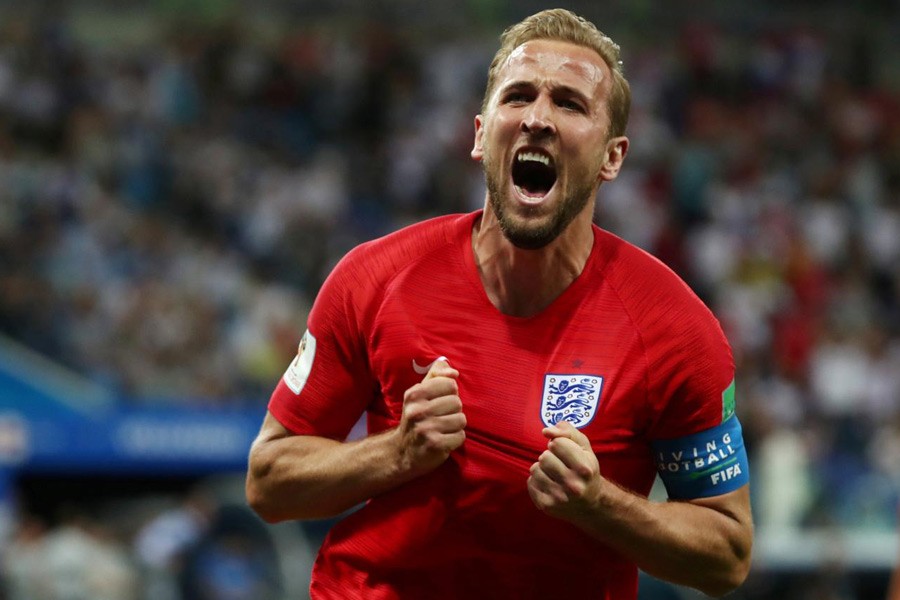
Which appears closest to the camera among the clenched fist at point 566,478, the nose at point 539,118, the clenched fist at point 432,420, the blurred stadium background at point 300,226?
the clenched fist at point 566,478

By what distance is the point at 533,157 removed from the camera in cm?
367

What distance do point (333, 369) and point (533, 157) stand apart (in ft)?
2.37

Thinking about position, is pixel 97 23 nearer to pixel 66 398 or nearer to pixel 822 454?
pixel 66 398

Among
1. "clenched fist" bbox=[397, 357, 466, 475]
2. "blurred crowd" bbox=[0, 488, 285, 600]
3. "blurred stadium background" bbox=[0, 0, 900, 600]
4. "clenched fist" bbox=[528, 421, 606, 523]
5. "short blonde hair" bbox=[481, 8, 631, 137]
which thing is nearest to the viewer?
"clenched fist" bbox=[528, 421, 606, 523]

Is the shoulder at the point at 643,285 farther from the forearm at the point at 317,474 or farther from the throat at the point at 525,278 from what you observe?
the forearm at the point at 317,474

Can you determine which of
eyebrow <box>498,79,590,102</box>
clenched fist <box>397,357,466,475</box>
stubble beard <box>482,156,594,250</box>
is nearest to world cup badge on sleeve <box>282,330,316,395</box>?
clenched fist <box>397,357,466,475</box>

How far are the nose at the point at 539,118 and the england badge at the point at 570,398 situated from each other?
1.98ft

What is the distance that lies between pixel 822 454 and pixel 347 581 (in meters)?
8.96

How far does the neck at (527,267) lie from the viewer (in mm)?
3707

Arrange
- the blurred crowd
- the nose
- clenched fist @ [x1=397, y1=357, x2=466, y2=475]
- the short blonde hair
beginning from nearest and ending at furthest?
clenched fist @ [x1=397, y1=357, x2=466, y2=475], the nose, the short blonde hair, the blurred crowd

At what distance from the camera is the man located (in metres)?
3.49

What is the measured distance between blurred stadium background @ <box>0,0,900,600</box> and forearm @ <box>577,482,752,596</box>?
713 centimetres

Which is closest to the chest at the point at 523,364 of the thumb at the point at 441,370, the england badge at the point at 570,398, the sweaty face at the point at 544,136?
the england badge at the point at 570,398

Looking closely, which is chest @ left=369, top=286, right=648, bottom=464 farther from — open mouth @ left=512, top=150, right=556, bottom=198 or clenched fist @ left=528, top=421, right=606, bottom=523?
open mouth @ left=512, top=150, right=556, bottom=198
